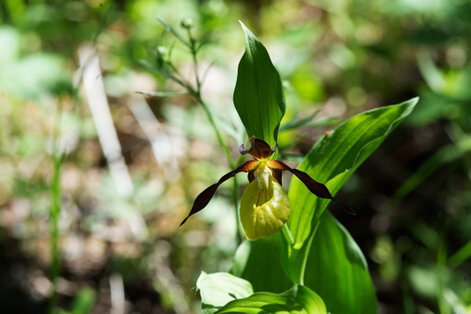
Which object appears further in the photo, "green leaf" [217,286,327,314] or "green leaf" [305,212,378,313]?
"green leaf" [305,212,378,313]

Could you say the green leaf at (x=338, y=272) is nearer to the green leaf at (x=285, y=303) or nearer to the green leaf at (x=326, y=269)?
the green leaf at (x=326, y=269)

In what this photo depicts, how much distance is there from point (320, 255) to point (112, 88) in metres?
1.58

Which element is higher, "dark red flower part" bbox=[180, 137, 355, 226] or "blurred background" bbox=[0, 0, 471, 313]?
"dark red flower part" bbox=[180, 137, 355, 226]

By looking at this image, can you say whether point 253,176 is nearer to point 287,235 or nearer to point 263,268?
point 287,235

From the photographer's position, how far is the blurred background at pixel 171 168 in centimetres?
151

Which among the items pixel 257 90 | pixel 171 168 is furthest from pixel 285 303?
pixel 171 168

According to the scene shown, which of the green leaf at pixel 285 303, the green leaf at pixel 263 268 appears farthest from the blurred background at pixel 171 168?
the green leaf at pixel 285 303

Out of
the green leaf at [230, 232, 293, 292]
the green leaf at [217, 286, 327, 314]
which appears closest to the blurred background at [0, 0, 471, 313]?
the green leaf at [230, 232, 293, 292]

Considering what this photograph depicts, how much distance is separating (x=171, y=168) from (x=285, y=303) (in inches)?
47.1

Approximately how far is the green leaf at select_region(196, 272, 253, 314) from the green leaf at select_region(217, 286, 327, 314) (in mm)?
28

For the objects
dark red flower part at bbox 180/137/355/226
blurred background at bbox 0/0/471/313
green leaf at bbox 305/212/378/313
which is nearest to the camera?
dark red flower part at bbox 180/137/355/226

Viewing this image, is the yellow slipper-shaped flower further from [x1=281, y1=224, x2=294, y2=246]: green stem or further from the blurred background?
the blurred background

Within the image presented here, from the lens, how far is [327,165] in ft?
2.43

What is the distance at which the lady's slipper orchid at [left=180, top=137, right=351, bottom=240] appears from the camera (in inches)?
25.2
